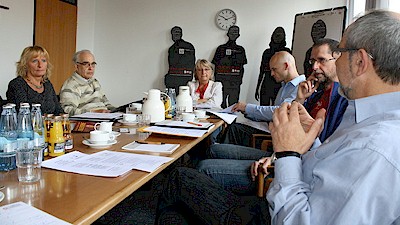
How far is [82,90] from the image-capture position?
126 inches

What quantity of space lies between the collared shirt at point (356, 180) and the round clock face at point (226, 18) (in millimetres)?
4371

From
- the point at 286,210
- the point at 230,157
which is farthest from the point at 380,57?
the point at 230,157

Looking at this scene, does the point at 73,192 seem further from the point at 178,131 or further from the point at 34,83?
the point at 34,83

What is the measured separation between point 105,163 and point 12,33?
3647mm

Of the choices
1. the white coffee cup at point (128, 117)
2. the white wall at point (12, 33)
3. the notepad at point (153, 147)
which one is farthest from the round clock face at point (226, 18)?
the notepad at point (153, 147)

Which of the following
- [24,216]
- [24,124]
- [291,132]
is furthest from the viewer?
[24,124]

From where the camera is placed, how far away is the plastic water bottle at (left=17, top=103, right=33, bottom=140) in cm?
126

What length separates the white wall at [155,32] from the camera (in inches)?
202

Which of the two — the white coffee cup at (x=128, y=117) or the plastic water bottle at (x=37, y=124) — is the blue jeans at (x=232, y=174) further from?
the plastic water bottle at (x=37, y=124)

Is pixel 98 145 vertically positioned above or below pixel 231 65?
below

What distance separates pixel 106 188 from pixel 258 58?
448 centimetres

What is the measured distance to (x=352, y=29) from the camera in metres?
1.06

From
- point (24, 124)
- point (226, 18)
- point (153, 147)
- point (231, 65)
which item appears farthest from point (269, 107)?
point (226, 18)

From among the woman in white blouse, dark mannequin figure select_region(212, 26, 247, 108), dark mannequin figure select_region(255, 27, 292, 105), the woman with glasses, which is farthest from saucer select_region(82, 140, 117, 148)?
dark mannequin figure select_region(212, 26, 247, 108)
